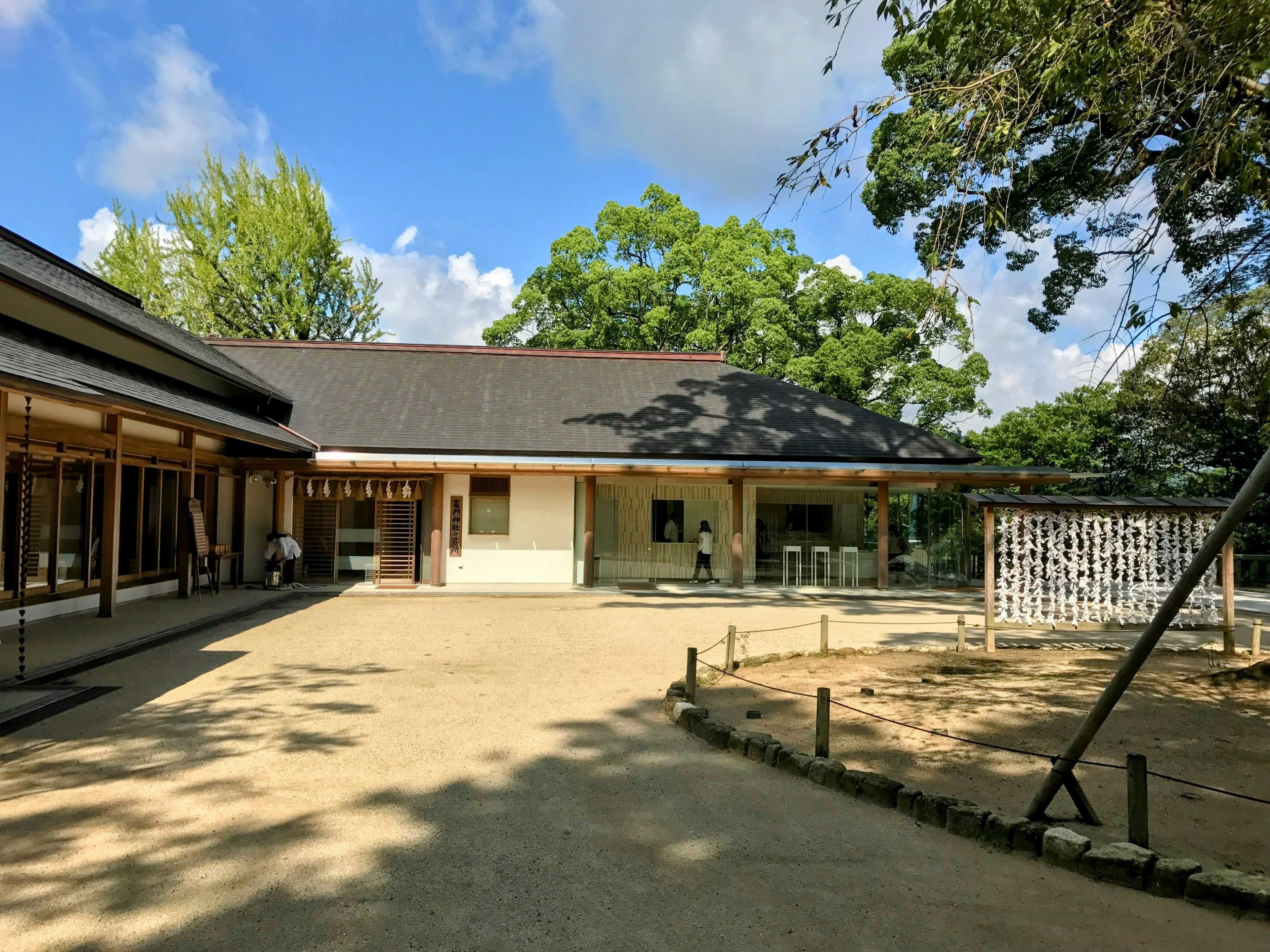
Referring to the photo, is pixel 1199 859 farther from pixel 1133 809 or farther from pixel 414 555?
pixel 414 555

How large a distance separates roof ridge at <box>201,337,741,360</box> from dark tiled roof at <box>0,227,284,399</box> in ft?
15.3

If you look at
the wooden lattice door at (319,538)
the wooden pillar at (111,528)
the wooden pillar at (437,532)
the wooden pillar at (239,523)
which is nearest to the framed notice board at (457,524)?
the wooden pillar at (437,532)

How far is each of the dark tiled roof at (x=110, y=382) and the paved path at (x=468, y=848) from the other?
288 centimetres

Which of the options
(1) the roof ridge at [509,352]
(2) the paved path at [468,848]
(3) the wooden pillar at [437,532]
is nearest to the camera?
(2) the paved path at [468,848]

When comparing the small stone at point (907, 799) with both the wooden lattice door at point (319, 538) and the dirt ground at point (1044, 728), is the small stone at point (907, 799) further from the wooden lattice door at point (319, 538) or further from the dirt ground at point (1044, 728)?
the wooden lattice door at point (319, 538)

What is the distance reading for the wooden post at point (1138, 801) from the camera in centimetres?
391

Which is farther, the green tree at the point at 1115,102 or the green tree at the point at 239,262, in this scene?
the green tree at the point at 239,262

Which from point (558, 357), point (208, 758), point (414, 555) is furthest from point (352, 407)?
point (208, 758)

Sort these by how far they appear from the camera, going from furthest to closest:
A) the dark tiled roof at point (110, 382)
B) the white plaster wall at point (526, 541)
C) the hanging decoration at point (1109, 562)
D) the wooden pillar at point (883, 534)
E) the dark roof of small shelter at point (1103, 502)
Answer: the white plaster wall at point (526, 541) < the wooden pillar at point (883, 534) < the hanging decoration at point (1109, 562) < the dark roof of small shelter at point (1103, 502) < the dark tiled roof at point (110, 382)

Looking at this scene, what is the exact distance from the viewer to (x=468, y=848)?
4.08 m

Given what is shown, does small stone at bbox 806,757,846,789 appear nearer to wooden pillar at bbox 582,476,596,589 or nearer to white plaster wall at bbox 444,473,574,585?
wooden pillar at bbox 582,476,596,589

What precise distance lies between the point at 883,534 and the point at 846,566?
1650mm

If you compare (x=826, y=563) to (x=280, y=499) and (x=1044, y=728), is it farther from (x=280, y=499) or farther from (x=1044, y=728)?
(x=1044, y=728)

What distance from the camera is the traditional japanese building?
1406 centimetres
